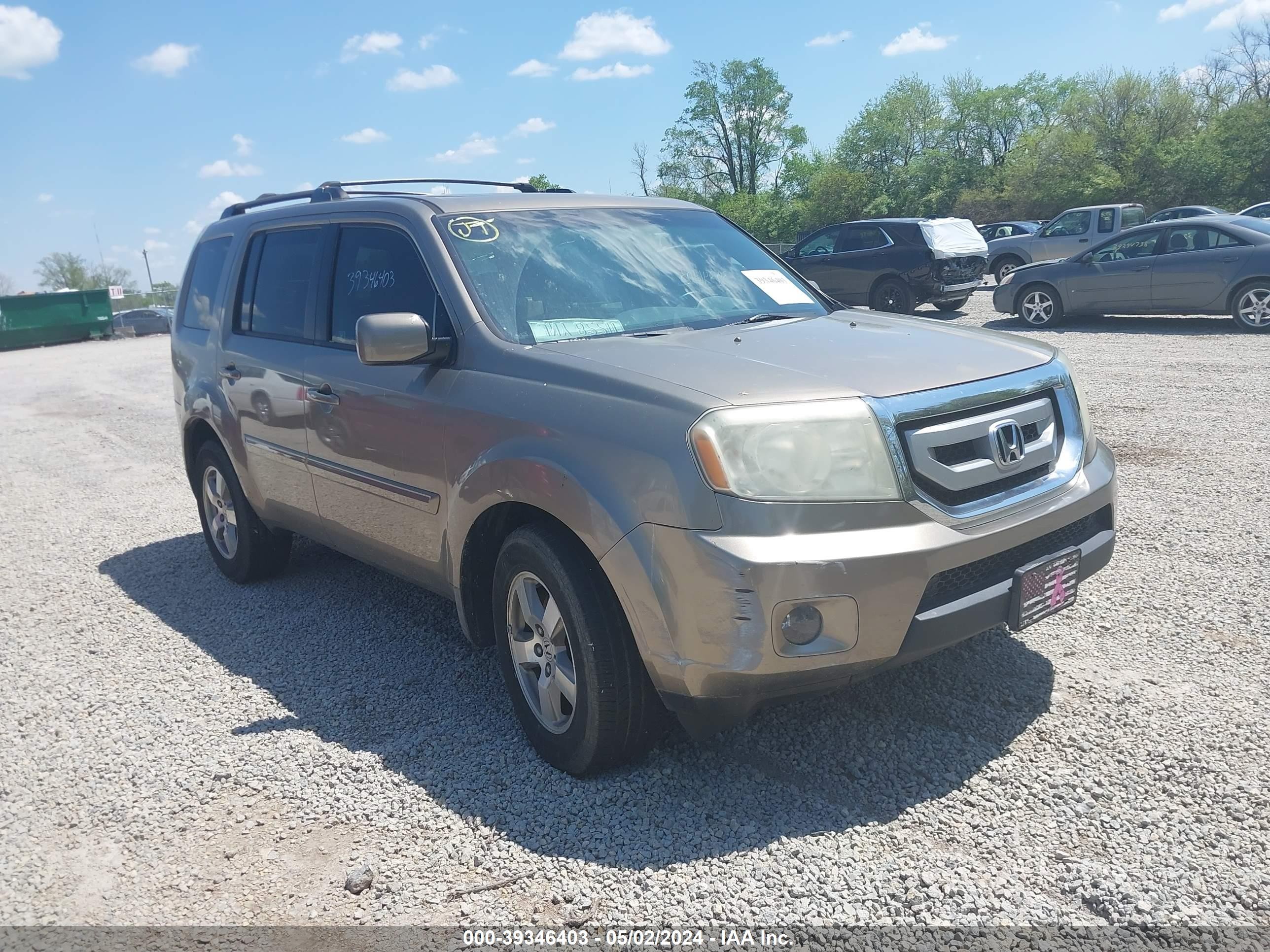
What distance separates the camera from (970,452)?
10.1 feet

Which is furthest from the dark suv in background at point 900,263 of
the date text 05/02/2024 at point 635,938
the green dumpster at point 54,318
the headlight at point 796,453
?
the green dumpster at point 54,318

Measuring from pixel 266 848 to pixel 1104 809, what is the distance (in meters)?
2.52

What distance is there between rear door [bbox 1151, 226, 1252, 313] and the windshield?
36.5 feet

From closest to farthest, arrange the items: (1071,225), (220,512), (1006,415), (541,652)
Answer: (1006,415)
(541,652)
(220,512)
(1071,225)

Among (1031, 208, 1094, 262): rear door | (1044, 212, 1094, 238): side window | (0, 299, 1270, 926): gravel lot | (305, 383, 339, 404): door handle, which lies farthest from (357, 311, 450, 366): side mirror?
(1044, 212, 1094, 238): side window

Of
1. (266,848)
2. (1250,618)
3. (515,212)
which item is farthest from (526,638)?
(1250,618)

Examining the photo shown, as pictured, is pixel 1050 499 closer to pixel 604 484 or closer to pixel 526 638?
pixel 604 484

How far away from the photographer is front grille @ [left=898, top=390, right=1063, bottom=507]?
2938 mm

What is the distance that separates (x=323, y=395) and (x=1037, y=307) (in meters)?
13.2

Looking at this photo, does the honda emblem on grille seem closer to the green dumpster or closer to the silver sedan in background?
the silver sedan in background

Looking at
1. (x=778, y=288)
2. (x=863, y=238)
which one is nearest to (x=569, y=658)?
(x=778, y=288)

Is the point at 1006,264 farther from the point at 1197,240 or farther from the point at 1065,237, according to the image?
the point at 1197,240

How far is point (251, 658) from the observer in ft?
15.2

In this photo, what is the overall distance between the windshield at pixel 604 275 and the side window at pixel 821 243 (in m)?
13.6
